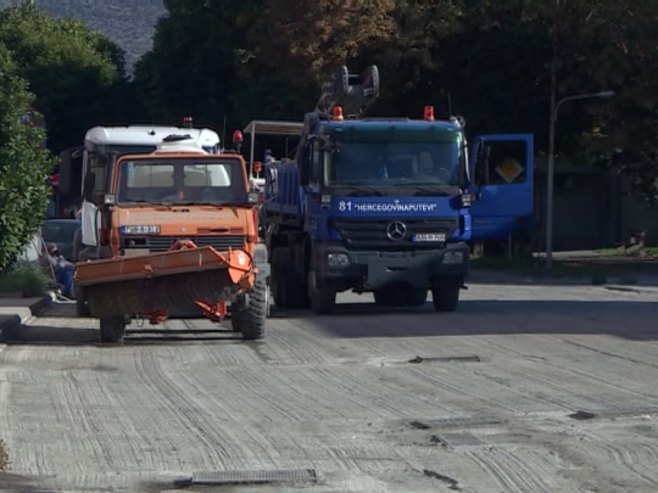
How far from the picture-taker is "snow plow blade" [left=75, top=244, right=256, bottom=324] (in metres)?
16.5

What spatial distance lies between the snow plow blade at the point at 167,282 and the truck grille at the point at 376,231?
380 centimetres

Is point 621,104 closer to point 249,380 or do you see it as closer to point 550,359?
point 550,359

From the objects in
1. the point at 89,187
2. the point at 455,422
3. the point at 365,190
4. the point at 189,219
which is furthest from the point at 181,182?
the point at 455,422

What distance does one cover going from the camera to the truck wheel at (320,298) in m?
21.5

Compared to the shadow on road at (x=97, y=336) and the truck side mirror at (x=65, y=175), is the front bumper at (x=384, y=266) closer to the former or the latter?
the shadow on road at (x=97, y=336)

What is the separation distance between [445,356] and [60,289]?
1254 centimetres

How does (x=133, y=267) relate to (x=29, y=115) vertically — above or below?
below

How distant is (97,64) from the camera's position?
204 feet

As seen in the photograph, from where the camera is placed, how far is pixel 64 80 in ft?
197

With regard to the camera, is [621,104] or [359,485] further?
[621,104]

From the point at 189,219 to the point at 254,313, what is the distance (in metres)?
1.46

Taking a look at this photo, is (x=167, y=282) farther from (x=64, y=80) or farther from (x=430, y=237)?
(x=64, y=80)

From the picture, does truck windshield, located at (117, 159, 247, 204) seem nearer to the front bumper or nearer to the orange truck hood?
the orange truck hood

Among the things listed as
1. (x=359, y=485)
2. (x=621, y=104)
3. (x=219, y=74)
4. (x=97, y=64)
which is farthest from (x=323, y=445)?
(x=97, y=64)
